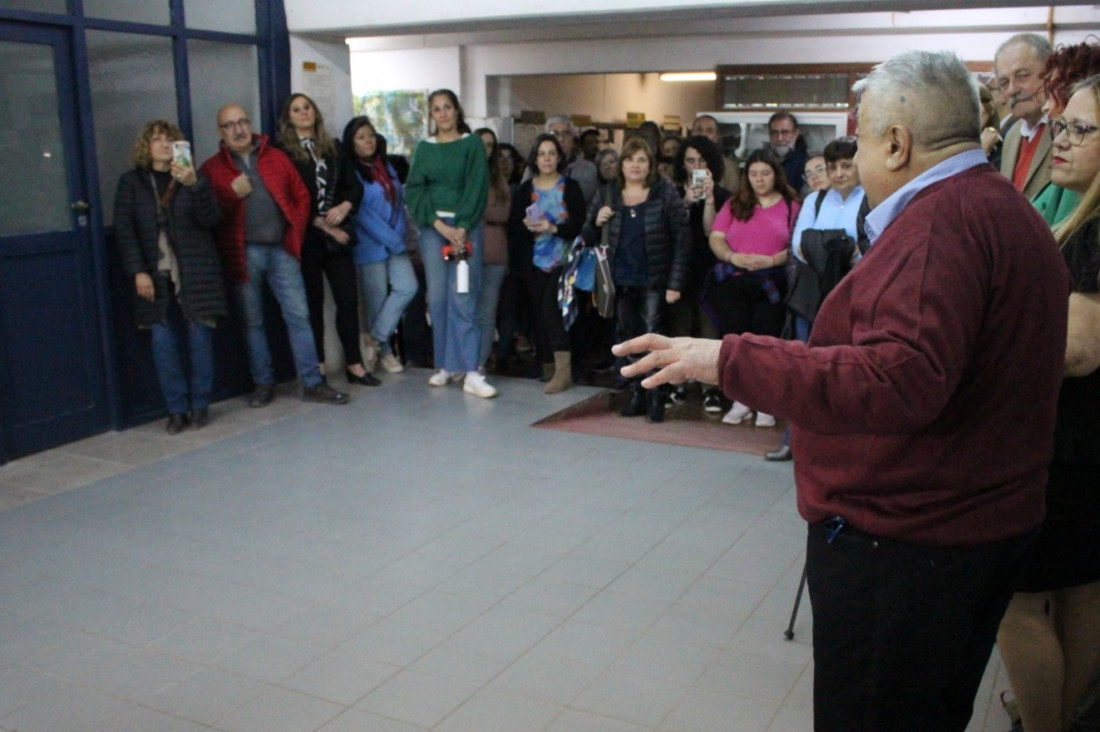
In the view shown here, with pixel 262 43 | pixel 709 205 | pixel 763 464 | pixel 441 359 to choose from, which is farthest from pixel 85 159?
pixel 763 464

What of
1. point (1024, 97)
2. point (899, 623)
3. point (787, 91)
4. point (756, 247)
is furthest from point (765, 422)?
point (787, 91)

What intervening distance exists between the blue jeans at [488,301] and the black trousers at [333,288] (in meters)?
0.81

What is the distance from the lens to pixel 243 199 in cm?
567

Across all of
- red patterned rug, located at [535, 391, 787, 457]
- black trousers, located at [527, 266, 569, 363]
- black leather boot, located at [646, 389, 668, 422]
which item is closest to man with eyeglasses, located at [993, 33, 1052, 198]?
red patterned rug, located at [535, 391, 787, 457]

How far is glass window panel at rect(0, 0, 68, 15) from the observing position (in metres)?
4.84

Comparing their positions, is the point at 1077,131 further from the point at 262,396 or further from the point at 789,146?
the point at 262,396

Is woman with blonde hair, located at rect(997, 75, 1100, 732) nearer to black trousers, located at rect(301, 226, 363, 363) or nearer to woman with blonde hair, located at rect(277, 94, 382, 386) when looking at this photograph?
woman with blonde hair, located at rect(277, 94, 382, 386)

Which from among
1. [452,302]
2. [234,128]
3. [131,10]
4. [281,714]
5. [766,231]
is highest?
[131,10]

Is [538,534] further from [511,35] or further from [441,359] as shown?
[511,35]

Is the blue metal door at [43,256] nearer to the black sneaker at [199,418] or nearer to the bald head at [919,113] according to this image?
the black sneaker at [199,418]

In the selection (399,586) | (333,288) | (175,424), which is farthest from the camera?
(333,288)

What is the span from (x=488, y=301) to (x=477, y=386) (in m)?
0.61

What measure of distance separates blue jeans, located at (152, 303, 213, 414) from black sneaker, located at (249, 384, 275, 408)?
1.24ft

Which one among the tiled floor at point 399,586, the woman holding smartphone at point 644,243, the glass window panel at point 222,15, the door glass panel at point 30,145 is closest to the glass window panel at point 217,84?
the glass window panel at point 222,15
